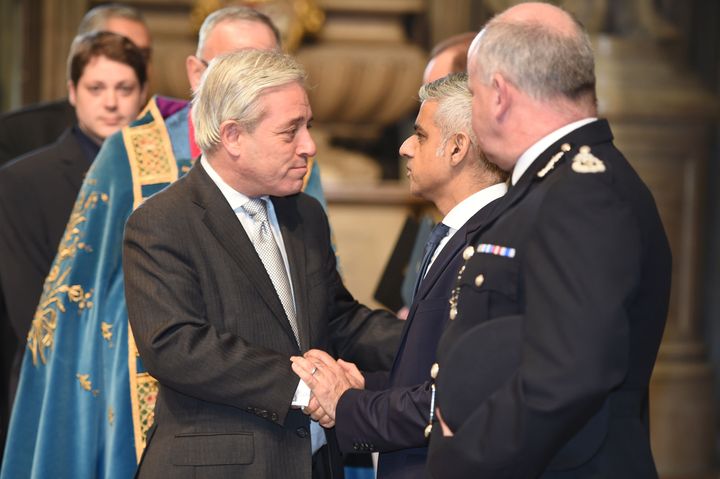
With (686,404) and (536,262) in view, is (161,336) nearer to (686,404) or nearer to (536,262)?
(536,262)

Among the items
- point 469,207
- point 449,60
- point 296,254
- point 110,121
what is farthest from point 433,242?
point 110,121

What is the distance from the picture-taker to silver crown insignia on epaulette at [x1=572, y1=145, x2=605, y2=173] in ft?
6.23

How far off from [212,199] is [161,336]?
1.09 feet

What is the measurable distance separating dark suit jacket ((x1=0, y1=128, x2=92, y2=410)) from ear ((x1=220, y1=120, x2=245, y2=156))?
1.32m

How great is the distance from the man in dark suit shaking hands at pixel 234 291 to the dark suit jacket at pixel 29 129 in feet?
6.79

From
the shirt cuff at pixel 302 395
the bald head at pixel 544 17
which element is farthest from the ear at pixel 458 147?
the shirt cuff at pixel 302 395

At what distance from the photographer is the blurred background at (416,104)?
584cm

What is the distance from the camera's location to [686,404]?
5.84 metres

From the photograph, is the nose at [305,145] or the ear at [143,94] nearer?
the nose at [305,145]

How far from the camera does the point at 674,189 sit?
584cm

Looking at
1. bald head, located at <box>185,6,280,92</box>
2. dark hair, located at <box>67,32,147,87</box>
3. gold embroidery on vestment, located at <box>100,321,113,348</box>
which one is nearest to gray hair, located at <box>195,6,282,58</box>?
bald head, located at <box>185,6,280,92</box>

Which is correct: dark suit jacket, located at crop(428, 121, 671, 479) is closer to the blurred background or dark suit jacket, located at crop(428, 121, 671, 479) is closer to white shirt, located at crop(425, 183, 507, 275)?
white shirt, located at crop(425, 183, 507, 275)

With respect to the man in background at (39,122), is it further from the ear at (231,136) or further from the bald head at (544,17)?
the bald head at (544,17)

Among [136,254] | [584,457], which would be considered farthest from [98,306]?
[584,457]
